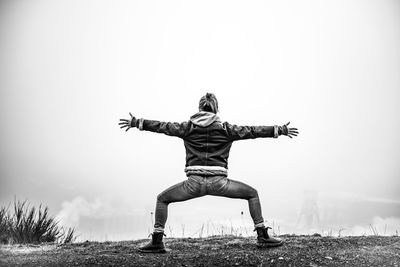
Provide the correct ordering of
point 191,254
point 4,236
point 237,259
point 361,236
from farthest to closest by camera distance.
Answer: point 4,236, point 361,236, point 191,254, point 237,259

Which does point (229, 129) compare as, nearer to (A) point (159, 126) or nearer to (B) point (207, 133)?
(B) point (207, 133)

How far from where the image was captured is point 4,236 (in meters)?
7.64

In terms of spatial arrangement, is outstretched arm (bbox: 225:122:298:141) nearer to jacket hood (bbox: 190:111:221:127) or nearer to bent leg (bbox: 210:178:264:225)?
jacket hood (bbox: 190:111:221:127)

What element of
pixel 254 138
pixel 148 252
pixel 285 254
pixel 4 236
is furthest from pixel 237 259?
pixel 4 236

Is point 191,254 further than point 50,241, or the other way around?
point 50,241

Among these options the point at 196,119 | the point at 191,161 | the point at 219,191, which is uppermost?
the point at 196,119

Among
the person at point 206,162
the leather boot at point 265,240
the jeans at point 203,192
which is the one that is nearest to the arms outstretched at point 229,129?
the person at point 206,162

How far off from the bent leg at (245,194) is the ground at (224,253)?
488 mm

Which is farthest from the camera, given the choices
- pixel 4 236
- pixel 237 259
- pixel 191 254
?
pixel 4 236

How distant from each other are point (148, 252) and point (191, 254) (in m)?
0.60

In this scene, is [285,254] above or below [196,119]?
below

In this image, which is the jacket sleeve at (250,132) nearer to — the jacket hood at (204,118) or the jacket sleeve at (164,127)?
the jacket hood at (204,118)

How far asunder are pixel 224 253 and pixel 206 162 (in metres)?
1.28

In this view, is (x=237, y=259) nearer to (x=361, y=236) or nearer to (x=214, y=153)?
(x=214, y=153)
